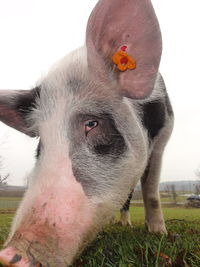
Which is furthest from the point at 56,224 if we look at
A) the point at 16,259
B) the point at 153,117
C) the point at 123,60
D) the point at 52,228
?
the point at 153,117

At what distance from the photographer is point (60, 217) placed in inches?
72.6

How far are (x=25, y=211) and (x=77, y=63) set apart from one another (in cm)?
137

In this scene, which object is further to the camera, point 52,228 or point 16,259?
point 52,228

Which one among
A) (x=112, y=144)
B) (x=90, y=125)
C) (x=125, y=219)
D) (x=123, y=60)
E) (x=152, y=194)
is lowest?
(x=125, y=219)

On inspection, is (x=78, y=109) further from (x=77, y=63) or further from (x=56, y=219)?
(x=56, y=219)

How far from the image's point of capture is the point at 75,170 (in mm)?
2170

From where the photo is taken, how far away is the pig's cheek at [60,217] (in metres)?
1.77

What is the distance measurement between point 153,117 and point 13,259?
194cm

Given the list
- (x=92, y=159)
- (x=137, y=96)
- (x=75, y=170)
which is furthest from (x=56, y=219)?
(x=137, y=96)

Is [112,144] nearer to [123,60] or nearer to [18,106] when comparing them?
[123,60]

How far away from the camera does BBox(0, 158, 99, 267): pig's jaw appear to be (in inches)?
67.4

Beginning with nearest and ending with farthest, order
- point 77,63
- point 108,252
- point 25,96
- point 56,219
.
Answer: point 56,219 → point 108,252 → point 77,63 → point 25,96

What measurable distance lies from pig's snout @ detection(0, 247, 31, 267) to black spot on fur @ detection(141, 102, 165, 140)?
1.69 m

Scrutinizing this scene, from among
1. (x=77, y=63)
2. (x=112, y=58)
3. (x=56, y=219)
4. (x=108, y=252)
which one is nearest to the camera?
(x=56, y=219)
